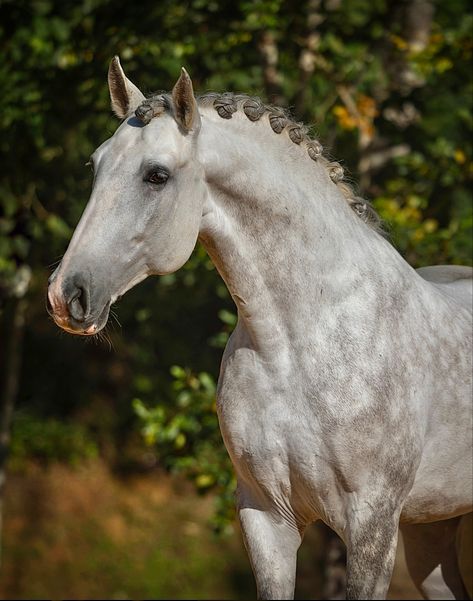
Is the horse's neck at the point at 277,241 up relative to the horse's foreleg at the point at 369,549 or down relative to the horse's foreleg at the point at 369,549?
up

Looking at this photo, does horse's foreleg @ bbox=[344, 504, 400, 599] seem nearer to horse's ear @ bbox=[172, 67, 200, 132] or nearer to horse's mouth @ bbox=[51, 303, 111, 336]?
horse's mouth @ bbox=[51, 303, 111, 336]

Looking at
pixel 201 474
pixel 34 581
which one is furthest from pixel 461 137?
pixel 34 581

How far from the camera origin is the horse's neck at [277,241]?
2730 millimetres

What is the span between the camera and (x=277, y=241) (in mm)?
2799

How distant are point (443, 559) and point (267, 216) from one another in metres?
1.79

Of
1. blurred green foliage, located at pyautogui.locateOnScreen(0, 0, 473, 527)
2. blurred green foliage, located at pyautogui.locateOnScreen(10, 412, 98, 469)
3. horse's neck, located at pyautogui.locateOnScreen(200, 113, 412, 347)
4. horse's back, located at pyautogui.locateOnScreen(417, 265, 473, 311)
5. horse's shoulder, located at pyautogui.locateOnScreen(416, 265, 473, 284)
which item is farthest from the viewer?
blurred green foliage, located at pyautogui.locateOnScreen(10, 412, 98, 469)

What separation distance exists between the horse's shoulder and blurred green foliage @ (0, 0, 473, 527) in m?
0.88

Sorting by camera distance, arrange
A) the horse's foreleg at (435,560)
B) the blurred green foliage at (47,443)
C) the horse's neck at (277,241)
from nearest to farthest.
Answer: the horse's neck at (277,241) < the horse's foreleg at (435,560) < the blurred green foliage at (47,443)

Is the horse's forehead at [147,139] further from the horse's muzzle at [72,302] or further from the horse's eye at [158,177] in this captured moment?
the horse's muzzle at [72,302]

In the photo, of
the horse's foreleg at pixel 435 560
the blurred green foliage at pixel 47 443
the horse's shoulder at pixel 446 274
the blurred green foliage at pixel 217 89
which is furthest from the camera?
the blurred green foliage at pixel 47 443

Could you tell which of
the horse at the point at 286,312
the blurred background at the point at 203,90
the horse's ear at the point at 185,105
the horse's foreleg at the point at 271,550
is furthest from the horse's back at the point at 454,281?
the horse's ear at the point at 185,105

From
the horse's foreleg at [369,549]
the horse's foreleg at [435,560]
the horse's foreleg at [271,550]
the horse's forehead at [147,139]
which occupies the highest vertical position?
the horse's forehead at [147,139]

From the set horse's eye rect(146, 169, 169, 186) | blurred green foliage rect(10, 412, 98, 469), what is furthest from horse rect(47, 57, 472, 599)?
blurred green foliage rect(10, 412, 98, 469)

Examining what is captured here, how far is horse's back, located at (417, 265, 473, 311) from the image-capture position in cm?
339
